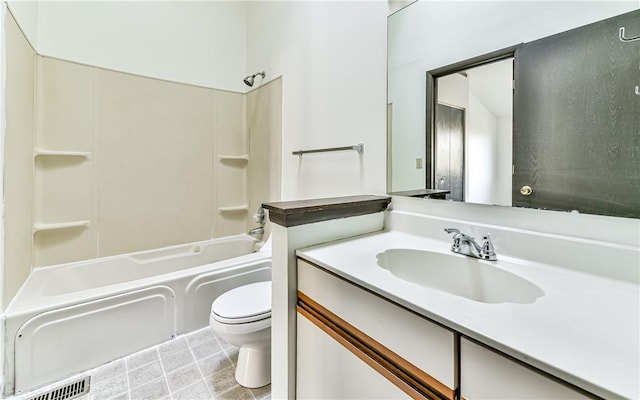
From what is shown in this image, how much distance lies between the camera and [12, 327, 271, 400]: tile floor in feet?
4.35

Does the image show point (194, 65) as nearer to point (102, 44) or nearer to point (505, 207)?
point (102, 44)

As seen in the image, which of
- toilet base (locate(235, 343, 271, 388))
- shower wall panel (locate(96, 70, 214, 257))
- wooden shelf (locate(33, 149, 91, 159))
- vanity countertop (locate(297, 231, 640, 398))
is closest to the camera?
vanity countertop (locate(297, 231, 640, 398))

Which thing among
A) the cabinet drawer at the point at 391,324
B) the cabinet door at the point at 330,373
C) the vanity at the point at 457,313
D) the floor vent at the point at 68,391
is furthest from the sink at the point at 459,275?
the floor vent at the point at 68,391

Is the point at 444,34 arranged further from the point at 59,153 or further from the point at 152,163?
the point at 59,153

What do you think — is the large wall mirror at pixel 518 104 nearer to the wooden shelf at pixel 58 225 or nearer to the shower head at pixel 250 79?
the shower head at pixel 250 79

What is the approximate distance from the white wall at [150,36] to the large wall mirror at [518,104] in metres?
1.95

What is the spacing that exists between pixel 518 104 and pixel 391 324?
35.9 inches

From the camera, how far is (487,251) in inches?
37.9

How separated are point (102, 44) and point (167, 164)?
3.31 feet

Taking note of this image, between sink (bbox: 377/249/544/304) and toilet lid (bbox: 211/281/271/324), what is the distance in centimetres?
73

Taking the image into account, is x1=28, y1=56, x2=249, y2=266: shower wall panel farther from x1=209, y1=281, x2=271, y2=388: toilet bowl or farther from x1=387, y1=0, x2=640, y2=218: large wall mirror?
x1=387, y1=0, x2=640, y2=218: large wall mirror

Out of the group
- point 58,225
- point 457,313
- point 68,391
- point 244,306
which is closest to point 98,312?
point 68,391

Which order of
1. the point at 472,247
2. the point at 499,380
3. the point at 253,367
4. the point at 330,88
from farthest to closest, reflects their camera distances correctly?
the point at 330,88, the point at 253,367, the point at 472,247, the point at 499,380

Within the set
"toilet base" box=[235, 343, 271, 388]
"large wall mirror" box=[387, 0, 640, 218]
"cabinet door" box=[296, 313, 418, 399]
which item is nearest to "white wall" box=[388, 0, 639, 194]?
"large wall mirror" box=[387, 0, 640, 218]
